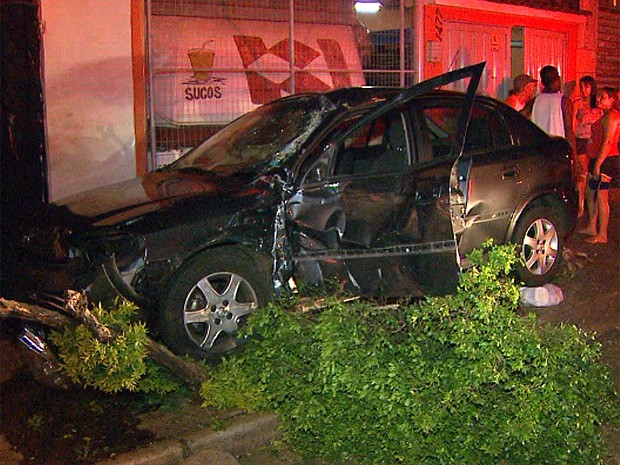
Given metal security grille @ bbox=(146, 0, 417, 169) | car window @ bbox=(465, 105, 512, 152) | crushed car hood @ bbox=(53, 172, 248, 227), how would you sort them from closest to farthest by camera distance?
crushed car hood @ bbox=(53, 172, 248, 227)
car window @ bbox=(465, 105, 512, 152)
metal security grille @ bbox=(146, 0, 417, 169)

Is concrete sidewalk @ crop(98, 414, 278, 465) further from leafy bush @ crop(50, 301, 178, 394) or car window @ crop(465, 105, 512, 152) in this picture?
car window @ crop(465, 105, 512, 152)

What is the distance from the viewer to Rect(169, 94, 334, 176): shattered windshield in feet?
19.1

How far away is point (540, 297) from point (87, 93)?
17.0 feet

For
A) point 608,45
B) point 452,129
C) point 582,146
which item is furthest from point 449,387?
point 608,45

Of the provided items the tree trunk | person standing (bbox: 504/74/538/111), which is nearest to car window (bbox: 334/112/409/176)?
the tree trunk

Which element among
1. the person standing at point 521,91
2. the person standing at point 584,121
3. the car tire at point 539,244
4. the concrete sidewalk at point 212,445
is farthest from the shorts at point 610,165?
the concrete sidewalk at point 212,445

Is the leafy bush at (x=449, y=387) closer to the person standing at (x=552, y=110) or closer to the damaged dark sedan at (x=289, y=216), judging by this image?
the damaged dark sedan at (x=289, y=216)

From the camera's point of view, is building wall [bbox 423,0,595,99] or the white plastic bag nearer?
the white plastic bag

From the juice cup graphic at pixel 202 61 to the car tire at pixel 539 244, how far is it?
4416mm

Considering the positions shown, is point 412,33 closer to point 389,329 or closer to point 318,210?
point 318,210

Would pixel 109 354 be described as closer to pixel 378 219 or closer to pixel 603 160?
pixel 378 219

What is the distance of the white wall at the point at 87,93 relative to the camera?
331 inches

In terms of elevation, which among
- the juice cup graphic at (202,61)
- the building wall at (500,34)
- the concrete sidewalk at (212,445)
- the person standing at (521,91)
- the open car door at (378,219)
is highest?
the building wall at (500,34)

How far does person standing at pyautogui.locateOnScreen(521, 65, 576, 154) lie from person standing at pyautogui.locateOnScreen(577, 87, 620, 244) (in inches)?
13.3
